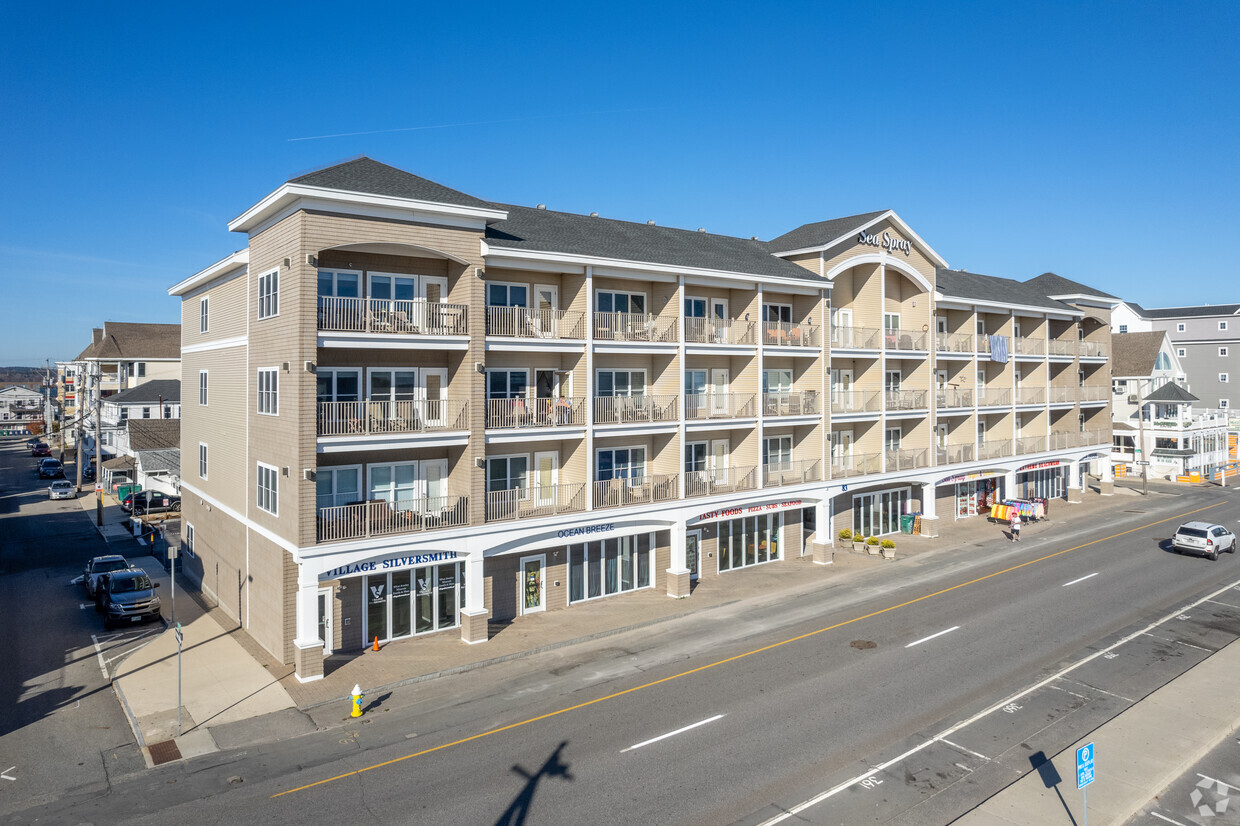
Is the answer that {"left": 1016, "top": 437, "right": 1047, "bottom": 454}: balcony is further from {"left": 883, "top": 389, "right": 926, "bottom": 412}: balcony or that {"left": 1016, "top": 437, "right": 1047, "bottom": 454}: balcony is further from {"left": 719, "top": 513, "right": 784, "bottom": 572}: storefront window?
{"left": 719, "top": 513, "right": 784, "bottom": 572}: storefront window

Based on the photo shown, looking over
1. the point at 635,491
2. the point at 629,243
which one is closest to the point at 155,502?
the point at 635,491

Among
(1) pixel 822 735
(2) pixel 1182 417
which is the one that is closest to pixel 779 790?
(1) pixel 822 735

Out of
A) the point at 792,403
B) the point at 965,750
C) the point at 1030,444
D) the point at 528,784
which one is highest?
the point at 792,403

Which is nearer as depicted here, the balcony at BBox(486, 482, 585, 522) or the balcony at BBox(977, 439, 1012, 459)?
the balcony at BBox(486, 482, 585, 522)

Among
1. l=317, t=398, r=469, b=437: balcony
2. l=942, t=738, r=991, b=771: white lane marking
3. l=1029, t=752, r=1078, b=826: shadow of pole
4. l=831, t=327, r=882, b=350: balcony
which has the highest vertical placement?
l=831, t=327, r=882, b=350: balcony

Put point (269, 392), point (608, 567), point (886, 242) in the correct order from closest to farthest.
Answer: point (269, 392), point (608, 567), point (886, 242)

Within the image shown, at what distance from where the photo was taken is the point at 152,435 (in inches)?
2082

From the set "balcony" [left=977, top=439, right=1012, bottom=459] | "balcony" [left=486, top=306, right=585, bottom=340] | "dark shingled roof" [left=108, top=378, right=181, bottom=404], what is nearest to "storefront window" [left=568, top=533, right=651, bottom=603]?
"balcony" [left=486, top=306, right=585, bottom=340]

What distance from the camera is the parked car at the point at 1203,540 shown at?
104 feet

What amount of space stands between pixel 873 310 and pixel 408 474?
2370 cm

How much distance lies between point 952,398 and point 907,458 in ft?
17.8

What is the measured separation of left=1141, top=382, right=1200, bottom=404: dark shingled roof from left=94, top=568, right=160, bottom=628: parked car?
67250mm

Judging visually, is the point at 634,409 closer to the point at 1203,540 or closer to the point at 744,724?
the point at 744,724

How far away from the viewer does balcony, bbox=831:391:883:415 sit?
112 feet
